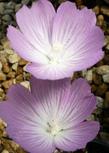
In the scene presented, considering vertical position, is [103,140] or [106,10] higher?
[106,10]

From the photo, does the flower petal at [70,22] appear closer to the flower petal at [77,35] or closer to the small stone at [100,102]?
the flower petal at [77,35]

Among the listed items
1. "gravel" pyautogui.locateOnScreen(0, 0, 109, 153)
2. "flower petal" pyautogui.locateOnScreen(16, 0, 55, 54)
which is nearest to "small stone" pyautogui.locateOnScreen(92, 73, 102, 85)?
"gravel" pyautogui.locateOnScreen(0, 0, 109, 153)

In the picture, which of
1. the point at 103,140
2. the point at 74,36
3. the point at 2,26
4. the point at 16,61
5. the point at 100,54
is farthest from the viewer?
the point at 2,26

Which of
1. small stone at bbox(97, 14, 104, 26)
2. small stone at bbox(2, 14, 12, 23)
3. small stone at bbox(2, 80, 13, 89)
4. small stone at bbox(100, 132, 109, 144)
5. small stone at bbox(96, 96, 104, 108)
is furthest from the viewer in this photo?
small stone at bbox(2, 14, 12, 23)

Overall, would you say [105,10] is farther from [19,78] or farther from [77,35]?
[77,35]

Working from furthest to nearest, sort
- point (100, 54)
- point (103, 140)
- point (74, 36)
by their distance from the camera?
point (103, 140), point (74, 36), point (100, 54)

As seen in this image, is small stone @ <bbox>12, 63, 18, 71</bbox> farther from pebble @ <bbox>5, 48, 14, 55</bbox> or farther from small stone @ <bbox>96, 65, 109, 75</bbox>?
small stone @ <bbox>96, 65, 109, 75</bbox>

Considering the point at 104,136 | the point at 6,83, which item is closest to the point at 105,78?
the point at 104,136

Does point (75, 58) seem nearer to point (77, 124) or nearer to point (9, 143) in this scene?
point (77, 124)

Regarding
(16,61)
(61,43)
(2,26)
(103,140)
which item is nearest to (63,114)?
(61,43)
